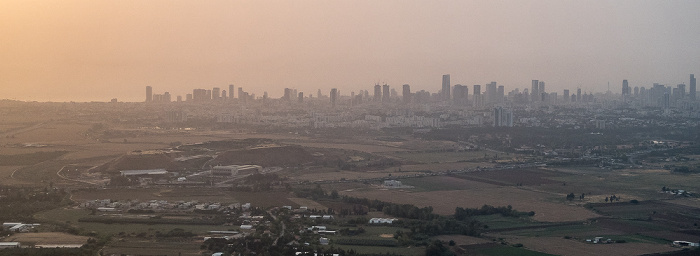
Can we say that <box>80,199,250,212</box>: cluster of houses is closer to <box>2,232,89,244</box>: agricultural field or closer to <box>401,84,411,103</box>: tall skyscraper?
<box>2,232,89,244</box>: agricultural field

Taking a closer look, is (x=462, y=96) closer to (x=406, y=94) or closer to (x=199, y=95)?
(x=406, y=94)

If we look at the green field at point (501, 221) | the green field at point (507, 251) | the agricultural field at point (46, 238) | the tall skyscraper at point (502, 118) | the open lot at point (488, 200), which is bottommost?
the green field at point (507, 251)

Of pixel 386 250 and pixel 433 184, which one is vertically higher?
pixel 433 184

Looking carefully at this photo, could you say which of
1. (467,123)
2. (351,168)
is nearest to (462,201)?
(351,168)

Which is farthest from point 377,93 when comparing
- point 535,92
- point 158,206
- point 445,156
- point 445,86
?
point 158,206

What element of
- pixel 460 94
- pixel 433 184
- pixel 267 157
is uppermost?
pixel 460 94

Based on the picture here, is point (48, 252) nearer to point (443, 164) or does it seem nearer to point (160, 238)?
point (160, 238)

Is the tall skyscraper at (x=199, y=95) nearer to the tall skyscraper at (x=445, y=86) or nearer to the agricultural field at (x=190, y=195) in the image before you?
the tall skyscraper at (x=445, y=86)

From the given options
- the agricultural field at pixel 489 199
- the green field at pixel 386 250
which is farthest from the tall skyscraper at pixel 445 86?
the green field at pixel 386 250

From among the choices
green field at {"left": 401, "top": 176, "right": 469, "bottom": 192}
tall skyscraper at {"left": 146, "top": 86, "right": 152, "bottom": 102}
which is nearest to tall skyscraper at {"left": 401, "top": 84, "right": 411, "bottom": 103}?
tall skyscraper at {"left": 146, "top": 86, "right": 152, "bottom": 102}
